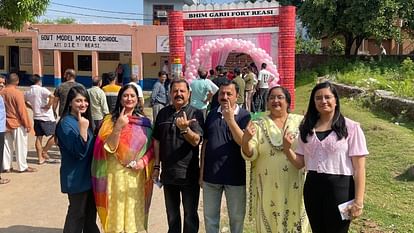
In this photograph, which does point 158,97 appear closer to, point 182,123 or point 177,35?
point 182,123

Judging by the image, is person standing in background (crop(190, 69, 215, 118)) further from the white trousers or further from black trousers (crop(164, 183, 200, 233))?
black trousers (crop(164, 183, 200, 233))

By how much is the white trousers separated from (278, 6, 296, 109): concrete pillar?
9055 millimetres

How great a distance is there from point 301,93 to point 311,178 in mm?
15986

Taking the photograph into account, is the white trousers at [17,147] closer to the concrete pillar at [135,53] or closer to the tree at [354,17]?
the tree at [354,17]

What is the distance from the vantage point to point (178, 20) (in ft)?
50.9

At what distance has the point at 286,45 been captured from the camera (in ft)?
49.0

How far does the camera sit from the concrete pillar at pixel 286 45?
48.5 ft

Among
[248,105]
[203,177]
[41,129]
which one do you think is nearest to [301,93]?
[248,105]

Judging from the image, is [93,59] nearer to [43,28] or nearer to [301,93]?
[43,28]

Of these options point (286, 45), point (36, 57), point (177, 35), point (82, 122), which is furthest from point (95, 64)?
point (82, 122)

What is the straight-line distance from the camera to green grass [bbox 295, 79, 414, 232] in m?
5.25

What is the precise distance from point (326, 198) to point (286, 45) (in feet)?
39.4

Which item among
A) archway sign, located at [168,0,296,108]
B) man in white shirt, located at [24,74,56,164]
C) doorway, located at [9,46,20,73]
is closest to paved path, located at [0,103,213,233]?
man in white shirt, located at [24,74,56,164]

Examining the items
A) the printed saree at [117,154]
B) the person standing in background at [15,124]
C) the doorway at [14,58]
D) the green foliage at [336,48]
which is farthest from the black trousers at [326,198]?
the doorway at [14,58]
